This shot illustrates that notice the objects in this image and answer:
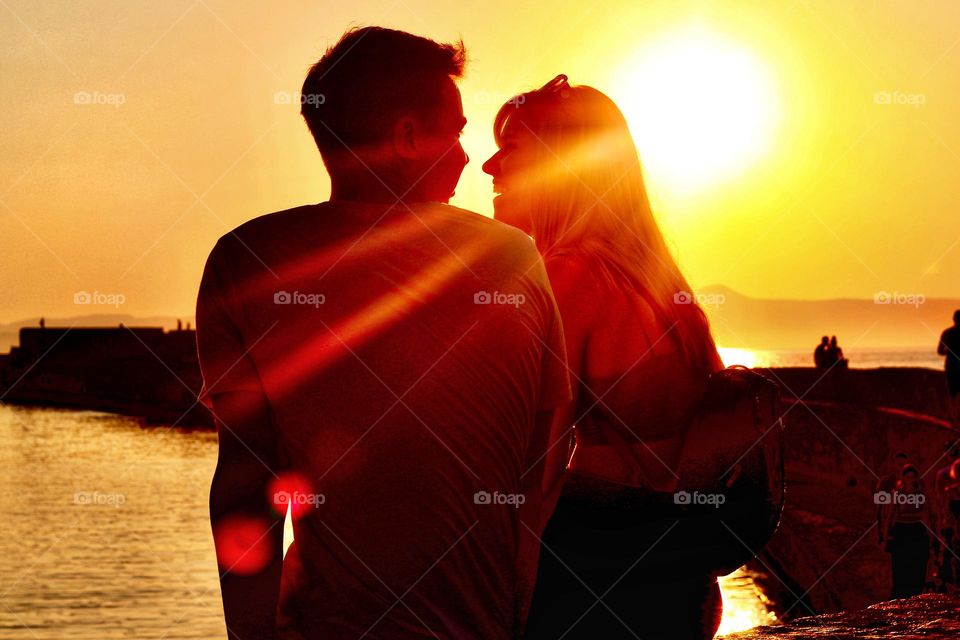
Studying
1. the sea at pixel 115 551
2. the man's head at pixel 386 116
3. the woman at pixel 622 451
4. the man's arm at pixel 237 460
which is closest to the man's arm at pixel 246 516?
the man's arm at pixel 237 460

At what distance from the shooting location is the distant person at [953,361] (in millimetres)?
12859

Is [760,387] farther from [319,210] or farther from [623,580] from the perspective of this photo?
[319,210]

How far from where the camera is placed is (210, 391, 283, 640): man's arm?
165 centimetres

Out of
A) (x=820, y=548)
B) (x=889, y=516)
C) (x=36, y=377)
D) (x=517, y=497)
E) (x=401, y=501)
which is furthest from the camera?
(x=36, y=377)

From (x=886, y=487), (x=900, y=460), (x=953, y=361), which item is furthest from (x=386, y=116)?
(x=953, y=361)

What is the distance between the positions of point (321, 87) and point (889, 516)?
26.6 ft

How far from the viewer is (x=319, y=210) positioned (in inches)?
64.4

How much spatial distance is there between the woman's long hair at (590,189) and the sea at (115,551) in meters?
4.41

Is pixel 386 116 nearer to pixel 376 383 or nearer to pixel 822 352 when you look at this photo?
pixel 376 383

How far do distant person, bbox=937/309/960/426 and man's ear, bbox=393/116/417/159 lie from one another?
12431mm

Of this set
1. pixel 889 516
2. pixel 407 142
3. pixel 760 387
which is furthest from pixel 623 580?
pixel 889 516

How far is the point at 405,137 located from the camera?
67.8 inches

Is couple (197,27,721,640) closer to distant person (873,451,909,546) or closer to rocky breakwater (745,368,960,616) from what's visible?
distant person (873,451,909,546)

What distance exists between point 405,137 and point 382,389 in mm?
429
